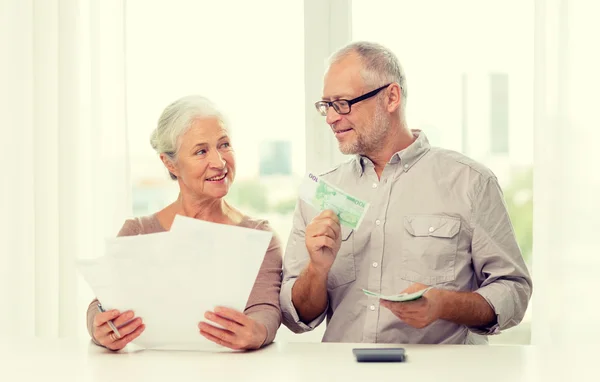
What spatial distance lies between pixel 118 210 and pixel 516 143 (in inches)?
66.2

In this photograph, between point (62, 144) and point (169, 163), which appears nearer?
point (169, 163)


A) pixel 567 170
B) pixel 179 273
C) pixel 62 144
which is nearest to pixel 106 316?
pixel 179 273

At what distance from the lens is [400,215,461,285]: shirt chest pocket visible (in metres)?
2.16

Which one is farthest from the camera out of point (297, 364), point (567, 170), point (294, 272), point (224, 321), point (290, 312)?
point (567, 170)

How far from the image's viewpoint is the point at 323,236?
1921 mm

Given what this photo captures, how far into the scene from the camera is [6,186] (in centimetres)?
309

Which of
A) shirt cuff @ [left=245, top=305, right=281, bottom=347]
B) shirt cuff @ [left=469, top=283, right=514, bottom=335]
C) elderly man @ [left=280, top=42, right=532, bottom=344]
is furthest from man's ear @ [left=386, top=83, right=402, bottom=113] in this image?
shirt cuff @ [left=245, top=305, right=281, bottom=347]

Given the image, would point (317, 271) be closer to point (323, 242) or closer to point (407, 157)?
point (323, 242)

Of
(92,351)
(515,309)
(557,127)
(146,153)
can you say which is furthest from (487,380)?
(146,153)

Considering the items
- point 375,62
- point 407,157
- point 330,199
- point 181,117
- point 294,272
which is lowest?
point 294,272

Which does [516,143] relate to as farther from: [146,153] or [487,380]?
[487,380]

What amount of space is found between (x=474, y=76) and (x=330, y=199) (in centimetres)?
153

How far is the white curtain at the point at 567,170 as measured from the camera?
2857mm

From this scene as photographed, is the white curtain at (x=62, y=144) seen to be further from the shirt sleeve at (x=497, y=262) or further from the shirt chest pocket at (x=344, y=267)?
the shirt sleeve at (x=497, y=262)
